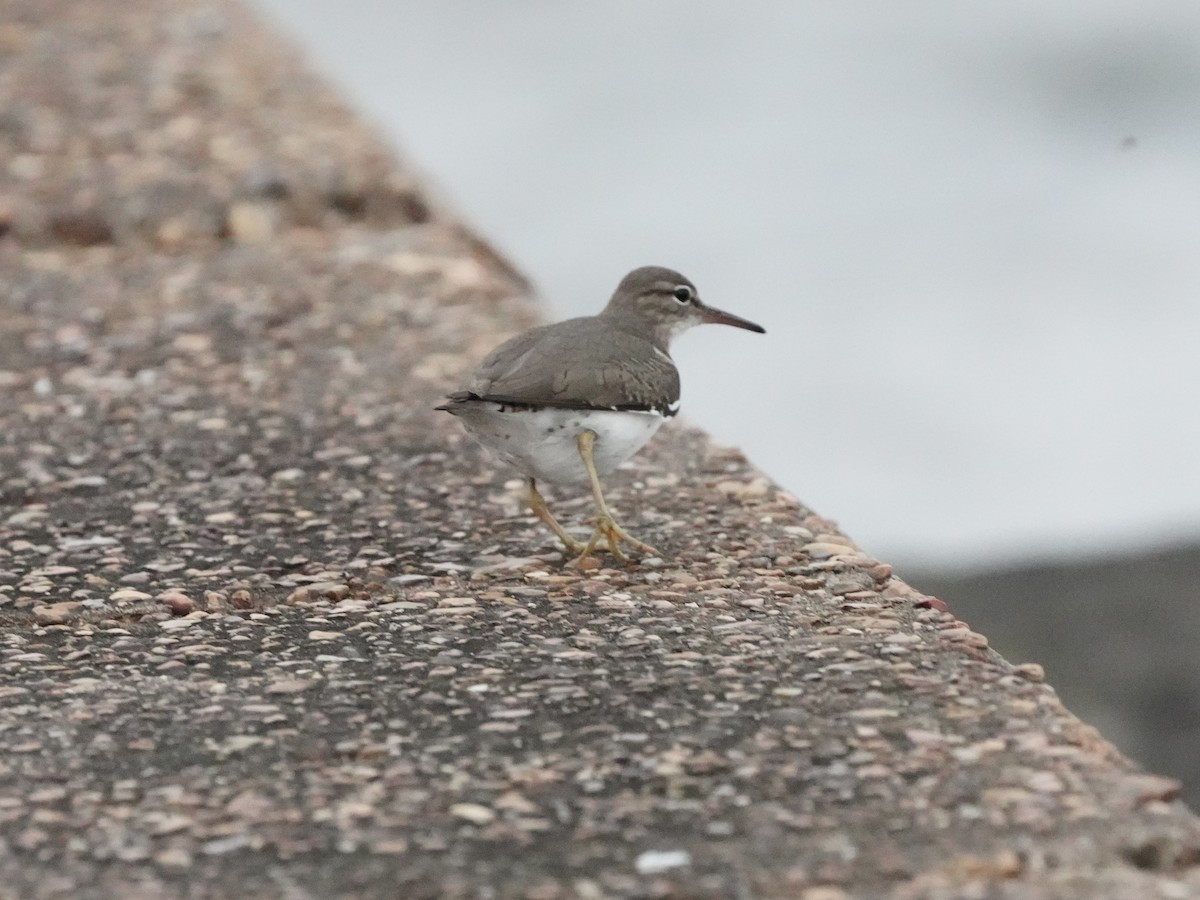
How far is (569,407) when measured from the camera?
14.1 ft

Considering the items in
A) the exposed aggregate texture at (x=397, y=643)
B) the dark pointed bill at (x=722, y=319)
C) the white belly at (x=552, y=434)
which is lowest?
the exposed aggregate texture at (x=397, y=643)

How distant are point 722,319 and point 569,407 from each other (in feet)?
4.30

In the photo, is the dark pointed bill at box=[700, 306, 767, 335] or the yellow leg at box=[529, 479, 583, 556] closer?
the yellow leg at box=[529, 479, 583, 556]

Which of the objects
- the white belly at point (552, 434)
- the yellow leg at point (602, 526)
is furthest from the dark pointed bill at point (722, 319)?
the yellow leg at point (602, 526)

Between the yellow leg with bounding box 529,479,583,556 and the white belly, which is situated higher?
the white belly

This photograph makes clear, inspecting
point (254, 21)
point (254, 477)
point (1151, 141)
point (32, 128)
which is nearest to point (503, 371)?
point (254, 477)

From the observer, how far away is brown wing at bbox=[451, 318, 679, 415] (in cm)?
429

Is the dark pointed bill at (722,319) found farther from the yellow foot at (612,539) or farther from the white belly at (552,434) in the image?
the yellow foot at (612,539)

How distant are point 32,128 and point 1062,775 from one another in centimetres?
587

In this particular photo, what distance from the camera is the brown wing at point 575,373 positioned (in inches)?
169

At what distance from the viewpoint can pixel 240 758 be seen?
120 inches

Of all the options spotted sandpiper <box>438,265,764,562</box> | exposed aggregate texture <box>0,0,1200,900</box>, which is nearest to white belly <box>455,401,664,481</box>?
spotted sandpiper <box>438,265,764,562</box>

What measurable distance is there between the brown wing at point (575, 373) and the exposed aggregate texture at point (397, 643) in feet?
1.27

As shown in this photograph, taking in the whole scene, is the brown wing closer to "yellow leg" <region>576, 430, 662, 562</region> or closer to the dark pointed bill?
"yellow leg" <region>576, 430, 662, 562</region>
